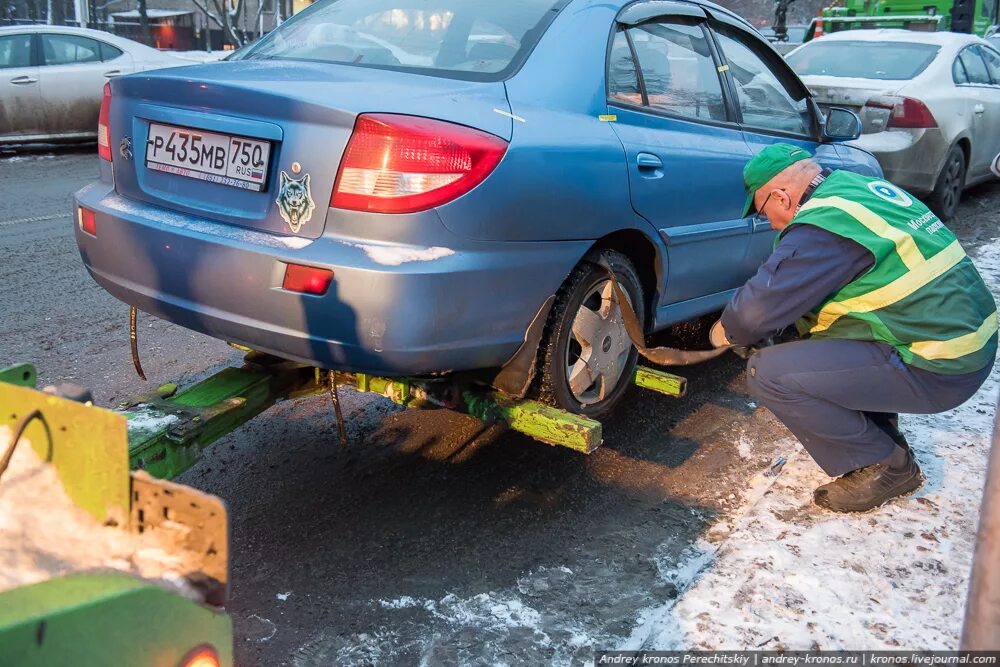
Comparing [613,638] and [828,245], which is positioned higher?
[828,245]

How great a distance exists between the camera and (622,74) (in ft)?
11.1

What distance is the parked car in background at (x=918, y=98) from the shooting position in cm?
766

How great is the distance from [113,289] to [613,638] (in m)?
1.98

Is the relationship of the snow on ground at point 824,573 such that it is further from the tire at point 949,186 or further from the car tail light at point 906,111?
the tire at point 949,186

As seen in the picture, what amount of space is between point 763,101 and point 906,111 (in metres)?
3.88

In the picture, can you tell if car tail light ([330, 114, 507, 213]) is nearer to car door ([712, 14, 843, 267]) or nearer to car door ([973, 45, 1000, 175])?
car door ([712, 14, 843, 267])

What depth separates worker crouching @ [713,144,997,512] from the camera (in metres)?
2.84

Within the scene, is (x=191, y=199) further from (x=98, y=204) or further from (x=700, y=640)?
(x=700, y=640)

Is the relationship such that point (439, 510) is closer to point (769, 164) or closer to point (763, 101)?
point (769, 164)

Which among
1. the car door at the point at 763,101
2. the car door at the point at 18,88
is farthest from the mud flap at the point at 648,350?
the car door at the point at 18,88

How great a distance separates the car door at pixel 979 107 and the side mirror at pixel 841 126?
4075 millimetres

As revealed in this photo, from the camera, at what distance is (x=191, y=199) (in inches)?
111

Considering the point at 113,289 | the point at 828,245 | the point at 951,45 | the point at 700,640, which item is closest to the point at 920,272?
the point at 828,245

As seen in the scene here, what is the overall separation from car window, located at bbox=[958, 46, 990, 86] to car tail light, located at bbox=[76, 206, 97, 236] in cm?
801
